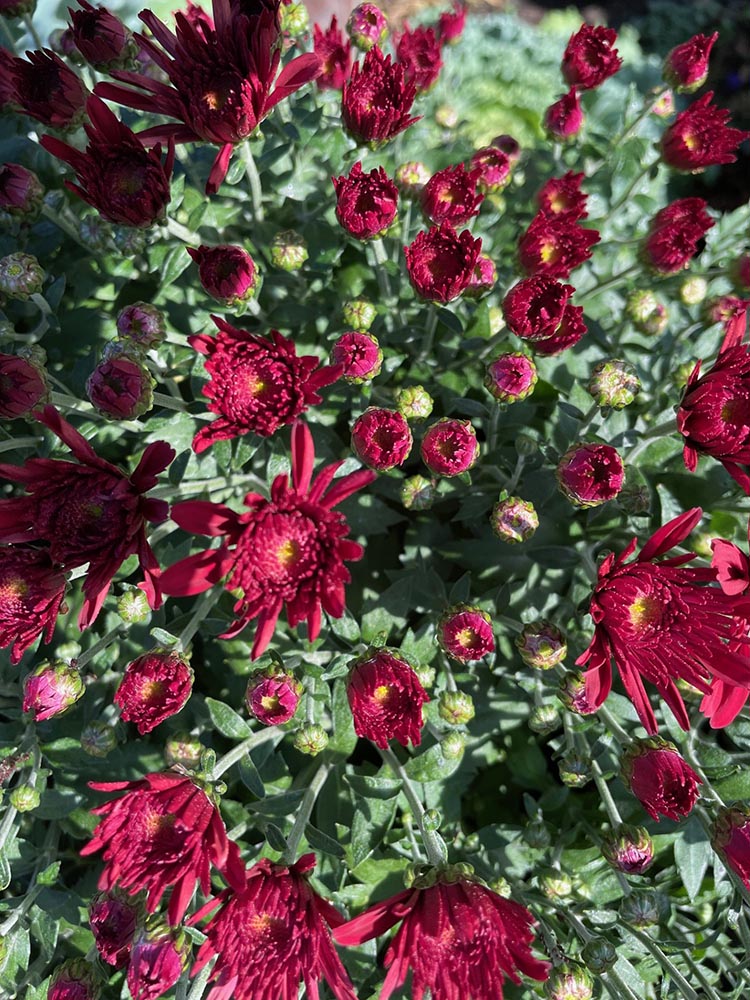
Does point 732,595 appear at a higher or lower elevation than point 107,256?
lower

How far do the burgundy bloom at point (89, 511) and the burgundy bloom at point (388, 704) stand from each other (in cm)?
43

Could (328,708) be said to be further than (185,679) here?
Yes

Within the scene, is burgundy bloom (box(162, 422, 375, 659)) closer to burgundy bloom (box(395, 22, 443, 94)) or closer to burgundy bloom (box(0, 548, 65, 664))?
burgundy bloom (box(0, 548, 65, 664))

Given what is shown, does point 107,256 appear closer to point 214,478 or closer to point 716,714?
point 214,478

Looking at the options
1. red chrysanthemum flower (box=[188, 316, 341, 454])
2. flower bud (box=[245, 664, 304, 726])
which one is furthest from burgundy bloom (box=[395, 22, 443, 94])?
flower bud (box=[245, 664, 304, 726])

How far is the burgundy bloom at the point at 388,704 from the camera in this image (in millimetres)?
1463

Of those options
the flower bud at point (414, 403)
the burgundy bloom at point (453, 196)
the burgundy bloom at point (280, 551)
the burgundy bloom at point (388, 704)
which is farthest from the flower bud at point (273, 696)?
the burgundy bloom at point (453, 196)

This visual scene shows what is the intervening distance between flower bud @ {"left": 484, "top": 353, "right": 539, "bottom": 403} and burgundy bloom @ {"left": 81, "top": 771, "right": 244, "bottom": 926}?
1.02 metres

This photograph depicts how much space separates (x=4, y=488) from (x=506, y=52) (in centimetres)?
343

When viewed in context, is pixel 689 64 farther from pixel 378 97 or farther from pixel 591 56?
pixel 378 97

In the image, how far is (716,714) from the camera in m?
1.49

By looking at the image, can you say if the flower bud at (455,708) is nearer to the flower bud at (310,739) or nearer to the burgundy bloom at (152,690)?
the flower bud at (310,739)

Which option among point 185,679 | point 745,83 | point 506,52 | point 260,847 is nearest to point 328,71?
point 185,679

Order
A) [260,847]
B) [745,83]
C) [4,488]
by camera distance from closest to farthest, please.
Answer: [260,847] → [4,488] → [745,83]
